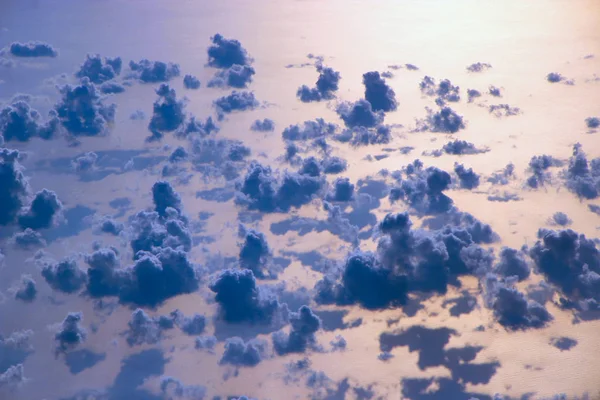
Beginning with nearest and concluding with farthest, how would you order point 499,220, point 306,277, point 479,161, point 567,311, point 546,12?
point 567,311
point 306,277
point 499,220
point 479,161
point 546,12

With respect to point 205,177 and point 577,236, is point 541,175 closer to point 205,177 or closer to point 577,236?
point 577,236

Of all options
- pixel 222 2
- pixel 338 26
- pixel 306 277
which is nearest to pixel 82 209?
pixel 306 277

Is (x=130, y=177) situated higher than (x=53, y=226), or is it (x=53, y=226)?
(x=130, y=177)

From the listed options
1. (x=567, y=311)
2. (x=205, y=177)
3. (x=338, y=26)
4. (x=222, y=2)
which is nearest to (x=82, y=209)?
→ (x=205, y=177)

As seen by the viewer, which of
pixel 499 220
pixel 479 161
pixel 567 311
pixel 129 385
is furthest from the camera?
pixel 479 161

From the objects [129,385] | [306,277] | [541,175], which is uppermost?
[541,175]

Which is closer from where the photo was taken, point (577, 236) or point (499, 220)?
point (577, 236)

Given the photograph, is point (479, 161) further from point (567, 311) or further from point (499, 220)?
point (567, 311)
